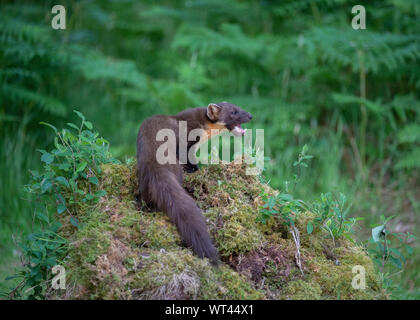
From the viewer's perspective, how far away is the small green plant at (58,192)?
297 cm

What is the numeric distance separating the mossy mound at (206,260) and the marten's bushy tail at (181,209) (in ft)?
0.24

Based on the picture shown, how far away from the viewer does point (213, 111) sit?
17.0 feet

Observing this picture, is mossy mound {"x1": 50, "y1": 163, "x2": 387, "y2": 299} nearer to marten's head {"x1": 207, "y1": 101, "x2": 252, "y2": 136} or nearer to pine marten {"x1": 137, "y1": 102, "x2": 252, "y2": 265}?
pine marten {"x1": 137, "y1": 102, "x2": 252, "y2": 265}

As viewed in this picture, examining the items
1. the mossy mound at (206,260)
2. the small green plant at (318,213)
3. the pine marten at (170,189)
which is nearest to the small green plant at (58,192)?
the mossy mound at (206,260)

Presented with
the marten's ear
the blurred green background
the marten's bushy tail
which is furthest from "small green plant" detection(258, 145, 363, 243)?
the blurred green background

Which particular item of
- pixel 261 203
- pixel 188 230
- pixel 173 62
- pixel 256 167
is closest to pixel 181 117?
pixel 256 167

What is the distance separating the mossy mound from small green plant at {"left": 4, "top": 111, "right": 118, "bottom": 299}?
99mm

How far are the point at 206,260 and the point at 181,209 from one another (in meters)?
0.45

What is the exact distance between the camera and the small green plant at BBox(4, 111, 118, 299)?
2.97m

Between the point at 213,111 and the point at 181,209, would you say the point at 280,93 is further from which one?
the point at 181,209

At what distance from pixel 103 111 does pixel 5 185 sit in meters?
2.58

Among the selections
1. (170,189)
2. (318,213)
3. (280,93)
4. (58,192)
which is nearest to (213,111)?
(170,189)

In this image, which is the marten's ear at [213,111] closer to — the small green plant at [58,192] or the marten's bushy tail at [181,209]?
the marten's bushy tail at [181,209]

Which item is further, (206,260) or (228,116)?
(228,116)
